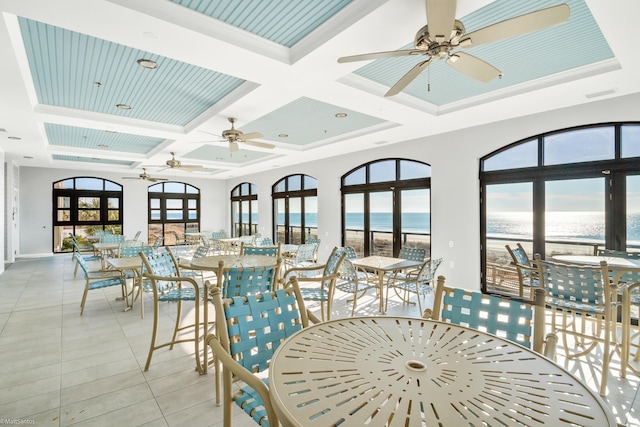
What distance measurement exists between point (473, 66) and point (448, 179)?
12.2 ft

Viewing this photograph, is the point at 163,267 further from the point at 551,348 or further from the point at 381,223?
the point at 381,223

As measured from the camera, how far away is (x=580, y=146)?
457 centimetres

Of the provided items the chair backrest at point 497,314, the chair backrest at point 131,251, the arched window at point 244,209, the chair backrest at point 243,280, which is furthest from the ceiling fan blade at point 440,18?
the arched window at point 244,209

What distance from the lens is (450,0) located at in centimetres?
174

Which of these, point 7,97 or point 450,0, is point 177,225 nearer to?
point 7,97

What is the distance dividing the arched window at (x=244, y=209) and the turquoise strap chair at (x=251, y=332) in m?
10.6

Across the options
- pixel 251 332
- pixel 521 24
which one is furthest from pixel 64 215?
pixel 521 24

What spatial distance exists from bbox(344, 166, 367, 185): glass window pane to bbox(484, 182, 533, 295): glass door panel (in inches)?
120

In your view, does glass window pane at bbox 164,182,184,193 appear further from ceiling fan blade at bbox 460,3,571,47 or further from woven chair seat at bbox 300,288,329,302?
ceiling fan blade at bbox 460,3,571,47

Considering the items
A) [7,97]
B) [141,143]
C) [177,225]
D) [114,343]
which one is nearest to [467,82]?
[114,343]

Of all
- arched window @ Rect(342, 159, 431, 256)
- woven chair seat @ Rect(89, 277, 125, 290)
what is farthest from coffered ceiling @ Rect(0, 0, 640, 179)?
woven chair seat @ Rect(89, 277, 125, 290)

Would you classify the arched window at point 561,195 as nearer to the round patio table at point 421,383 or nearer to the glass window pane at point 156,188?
the round patio table at point 421,383

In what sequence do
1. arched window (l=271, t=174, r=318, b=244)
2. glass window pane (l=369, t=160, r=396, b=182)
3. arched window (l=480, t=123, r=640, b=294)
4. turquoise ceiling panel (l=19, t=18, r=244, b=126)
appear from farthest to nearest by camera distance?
arched window (l=271, t=174, r=318, b=244), glass window pane (l=369, t=160, r=396, b=182), arched window (l=480, t=123, r=640, b=294), turquoise ceiling panel (l=19, t=18, r=244, b=126)

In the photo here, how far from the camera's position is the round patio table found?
0.96 m
